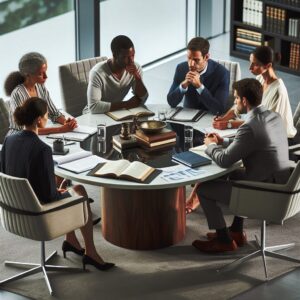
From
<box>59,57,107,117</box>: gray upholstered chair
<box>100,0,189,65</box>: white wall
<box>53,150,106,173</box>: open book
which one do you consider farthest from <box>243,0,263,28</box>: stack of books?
<box>53,150,106,173</box>: open book

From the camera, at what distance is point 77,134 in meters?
5.94

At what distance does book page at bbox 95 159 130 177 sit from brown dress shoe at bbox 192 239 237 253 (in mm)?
835

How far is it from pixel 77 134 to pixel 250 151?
1279 mm

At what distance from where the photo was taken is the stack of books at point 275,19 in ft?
31.7

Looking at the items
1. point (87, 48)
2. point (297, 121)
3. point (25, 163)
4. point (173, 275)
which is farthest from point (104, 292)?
point (87, 48)

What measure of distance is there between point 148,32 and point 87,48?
1.20 m

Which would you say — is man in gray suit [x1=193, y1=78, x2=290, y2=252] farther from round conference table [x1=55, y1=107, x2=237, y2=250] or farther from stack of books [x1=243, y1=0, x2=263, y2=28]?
stack of books [x1=243, y1=0, x2=263, y2=28]

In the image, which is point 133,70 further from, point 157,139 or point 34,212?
point 34,212

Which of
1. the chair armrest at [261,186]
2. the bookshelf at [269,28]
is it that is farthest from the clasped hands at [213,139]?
the bookshelf at [269,28]

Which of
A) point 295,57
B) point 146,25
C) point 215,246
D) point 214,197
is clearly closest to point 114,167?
point 214,197

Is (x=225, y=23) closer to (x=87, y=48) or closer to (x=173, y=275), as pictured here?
(x=87, y=48)

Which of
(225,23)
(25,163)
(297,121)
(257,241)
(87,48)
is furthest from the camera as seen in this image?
(225,23)

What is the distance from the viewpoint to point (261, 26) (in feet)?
32.8

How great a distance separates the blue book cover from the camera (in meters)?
5.36
